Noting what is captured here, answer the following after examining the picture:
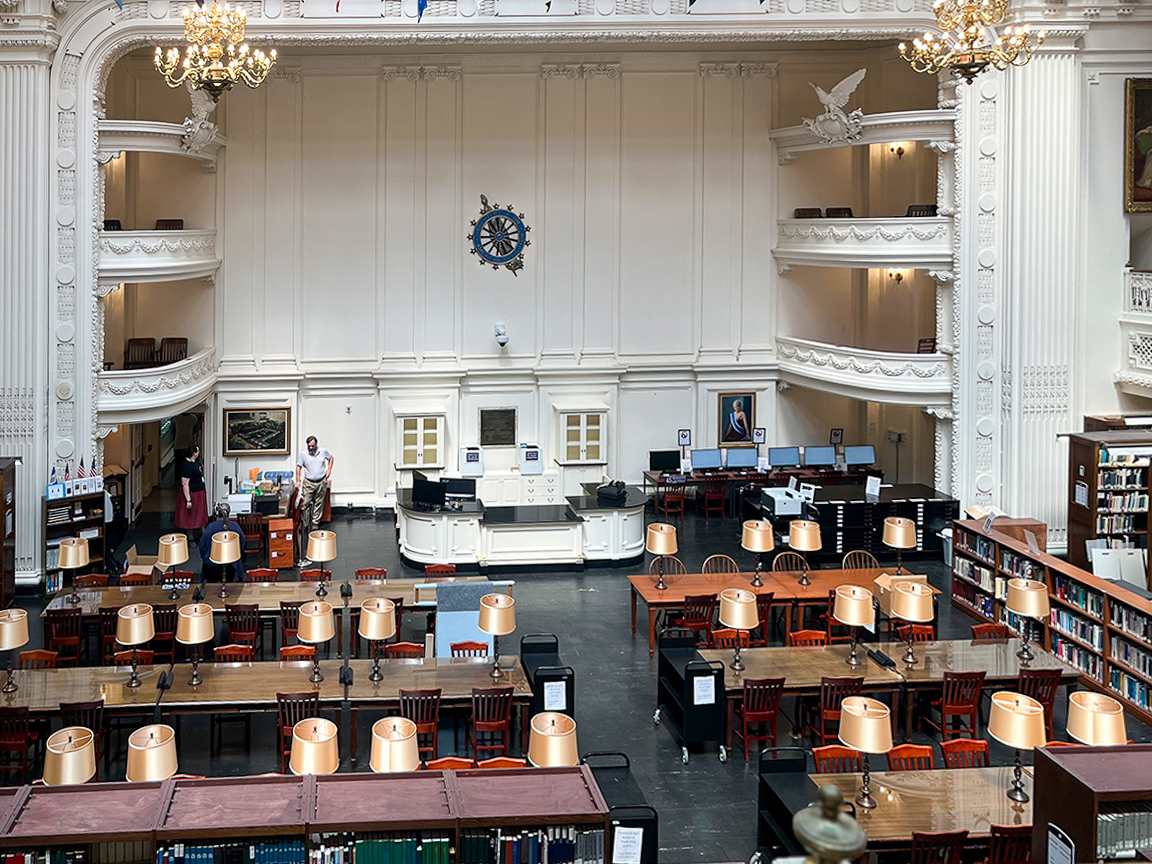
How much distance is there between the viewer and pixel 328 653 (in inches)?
598

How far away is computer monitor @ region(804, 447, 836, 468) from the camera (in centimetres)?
2302

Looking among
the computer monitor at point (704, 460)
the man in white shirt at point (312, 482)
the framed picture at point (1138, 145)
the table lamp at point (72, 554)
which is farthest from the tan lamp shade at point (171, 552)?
the framed picture at point (1138, 145)

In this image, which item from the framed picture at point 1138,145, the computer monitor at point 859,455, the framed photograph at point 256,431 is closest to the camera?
the framed picture at point 1138,145

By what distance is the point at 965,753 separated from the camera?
10805 millimetres

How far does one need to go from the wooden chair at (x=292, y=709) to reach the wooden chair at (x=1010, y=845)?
5.92 metres

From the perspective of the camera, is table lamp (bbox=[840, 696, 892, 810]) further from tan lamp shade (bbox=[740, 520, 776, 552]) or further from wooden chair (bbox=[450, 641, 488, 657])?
tan lamp shade (bbox=[740, 520, 776, 552])

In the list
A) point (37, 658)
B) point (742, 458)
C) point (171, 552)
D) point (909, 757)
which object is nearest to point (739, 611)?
point (909, 757)

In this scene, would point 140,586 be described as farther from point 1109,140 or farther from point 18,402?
point 1109,140

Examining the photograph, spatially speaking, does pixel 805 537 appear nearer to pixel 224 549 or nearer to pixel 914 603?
pixel 914 603

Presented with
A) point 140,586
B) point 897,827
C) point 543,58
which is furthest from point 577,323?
point 897,827

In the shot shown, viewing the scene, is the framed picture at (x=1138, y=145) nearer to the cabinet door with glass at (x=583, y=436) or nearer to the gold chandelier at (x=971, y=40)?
the gold chandelier at (x=971, y=40)

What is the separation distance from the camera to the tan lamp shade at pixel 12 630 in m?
11.5

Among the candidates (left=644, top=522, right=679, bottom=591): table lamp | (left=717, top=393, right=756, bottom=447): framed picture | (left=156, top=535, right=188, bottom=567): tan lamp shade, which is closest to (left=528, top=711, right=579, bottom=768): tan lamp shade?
(left=644, top=522, right=679, bottom=591): table lamp

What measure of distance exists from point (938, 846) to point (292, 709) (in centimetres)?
574
